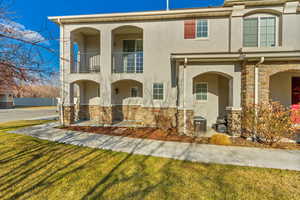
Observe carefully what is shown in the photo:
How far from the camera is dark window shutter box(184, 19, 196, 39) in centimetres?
891

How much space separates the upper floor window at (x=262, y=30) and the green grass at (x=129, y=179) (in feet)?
26.6

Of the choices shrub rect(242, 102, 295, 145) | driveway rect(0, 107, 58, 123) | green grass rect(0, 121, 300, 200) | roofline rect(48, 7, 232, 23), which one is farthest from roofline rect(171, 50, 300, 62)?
driveway rect(0, 107, 58, 123)

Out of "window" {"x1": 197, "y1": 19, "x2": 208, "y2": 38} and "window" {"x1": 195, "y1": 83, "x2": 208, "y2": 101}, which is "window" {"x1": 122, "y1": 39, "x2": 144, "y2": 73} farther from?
"window" {"x1": 195, "y1": 83, "x2": 208, "y2": 101}

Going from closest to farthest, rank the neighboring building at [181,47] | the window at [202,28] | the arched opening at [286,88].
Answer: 1. the neighboring building at [181,47]
2. the arched opening at [286,88]
3. the window at [202,28]

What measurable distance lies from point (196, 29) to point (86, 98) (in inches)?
384

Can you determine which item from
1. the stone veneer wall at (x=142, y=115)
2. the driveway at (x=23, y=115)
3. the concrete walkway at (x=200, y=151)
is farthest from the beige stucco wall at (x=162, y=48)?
the driveway at (x=23, y=115)

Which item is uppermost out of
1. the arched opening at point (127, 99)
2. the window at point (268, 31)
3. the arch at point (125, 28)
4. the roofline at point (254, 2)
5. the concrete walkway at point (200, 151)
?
the roofline at point (254, 2)

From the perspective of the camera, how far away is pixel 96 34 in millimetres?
10867

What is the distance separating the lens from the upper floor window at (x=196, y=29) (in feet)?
29.2

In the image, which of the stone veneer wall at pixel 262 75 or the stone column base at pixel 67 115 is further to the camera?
the stone column base at pixel 67 115

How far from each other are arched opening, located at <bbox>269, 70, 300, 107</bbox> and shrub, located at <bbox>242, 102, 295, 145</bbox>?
3.57 meters

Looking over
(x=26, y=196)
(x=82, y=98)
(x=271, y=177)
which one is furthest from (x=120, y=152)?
(x=82, y=98)

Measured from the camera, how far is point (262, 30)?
27.8ft

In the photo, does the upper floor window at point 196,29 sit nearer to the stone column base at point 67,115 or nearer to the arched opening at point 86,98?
the arched opening at point 86,98
